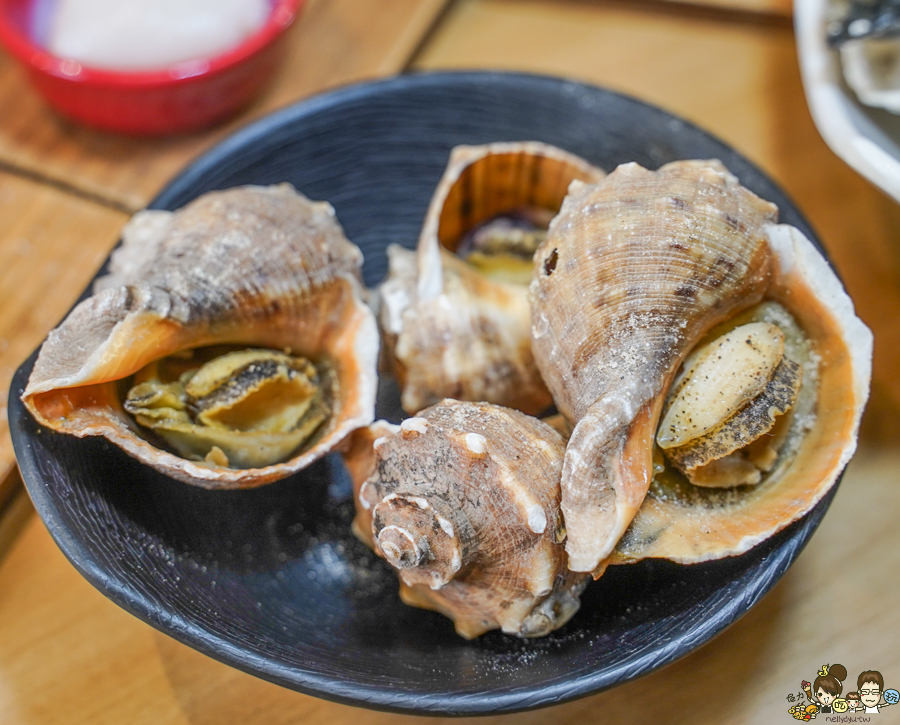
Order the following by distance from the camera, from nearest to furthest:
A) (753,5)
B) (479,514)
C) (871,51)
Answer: (479,514), (871,51), (753,5)

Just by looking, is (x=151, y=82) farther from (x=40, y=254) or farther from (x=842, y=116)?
(x=842, y=116)

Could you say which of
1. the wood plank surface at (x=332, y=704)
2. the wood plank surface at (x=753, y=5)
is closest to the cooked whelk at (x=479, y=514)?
the wood plank surface at (x=332, y=704)

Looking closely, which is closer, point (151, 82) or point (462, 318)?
point (462, 318)

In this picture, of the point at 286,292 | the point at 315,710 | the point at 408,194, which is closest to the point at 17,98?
the point at 408,194

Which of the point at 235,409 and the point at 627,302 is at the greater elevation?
A: the point at 627,302

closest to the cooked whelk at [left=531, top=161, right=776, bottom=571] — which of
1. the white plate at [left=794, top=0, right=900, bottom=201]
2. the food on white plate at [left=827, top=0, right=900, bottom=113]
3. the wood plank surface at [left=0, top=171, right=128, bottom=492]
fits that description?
the white plate at [left=794, top=0, right=900, bottom=201]

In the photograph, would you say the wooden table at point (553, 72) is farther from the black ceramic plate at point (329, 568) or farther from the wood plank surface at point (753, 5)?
the black ceramic plate at point (329, 568)

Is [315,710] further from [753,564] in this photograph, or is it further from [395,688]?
[753,564]

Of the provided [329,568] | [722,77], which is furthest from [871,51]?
[329,568]
